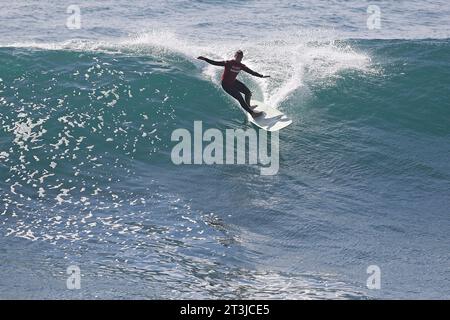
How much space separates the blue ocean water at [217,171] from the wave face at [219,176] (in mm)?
43

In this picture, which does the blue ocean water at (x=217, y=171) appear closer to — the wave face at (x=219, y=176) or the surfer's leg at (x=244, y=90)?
the wave face at (x=219, y=176)

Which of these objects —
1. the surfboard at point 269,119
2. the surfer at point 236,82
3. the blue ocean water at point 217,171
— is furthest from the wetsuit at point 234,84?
the blue ocean water at point 217,171

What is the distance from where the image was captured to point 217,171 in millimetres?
16469

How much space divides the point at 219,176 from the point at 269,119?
2580mm

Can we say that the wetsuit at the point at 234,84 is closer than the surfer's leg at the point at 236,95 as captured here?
Yes

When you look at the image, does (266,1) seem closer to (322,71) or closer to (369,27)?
(369,27)

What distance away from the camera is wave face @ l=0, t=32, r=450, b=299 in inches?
491

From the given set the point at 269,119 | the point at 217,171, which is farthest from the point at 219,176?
the point at 269,119

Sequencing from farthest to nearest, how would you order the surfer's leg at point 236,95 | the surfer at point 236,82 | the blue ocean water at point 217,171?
1. the surfer's leg at point 236,95
2. the surfer at point 236,82
3. the blue ocean water at point 217,171

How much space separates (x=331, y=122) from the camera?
1906 centimetres

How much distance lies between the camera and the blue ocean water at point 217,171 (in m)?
12.4

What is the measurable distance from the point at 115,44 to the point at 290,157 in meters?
7.49

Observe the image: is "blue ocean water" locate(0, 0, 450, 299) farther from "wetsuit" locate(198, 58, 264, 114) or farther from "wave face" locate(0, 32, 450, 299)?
"wetsuit" locate(198, 58, 264, 114)

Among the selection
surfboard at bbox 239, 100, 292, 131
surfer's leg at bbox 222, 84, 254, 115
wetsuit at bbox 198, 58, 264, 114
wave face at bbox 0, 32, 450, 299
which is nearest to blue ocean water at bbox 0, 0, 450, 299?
wave face at bbox 0, 32, 450, 299
